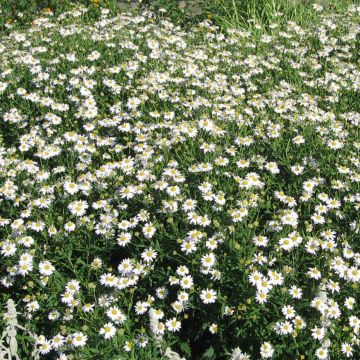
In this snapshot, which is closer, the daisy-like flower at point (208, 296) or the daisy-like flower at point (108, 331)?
the daisy-like flower at point (108, 331)

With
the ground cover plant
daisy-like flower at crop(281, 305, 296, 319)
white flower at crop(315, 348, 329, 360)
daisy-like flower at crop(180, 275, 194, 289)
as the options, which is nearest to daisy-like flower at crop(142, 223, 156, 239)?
the ground cover plant

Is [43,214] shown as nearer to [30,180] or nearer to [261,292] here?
[30,180]

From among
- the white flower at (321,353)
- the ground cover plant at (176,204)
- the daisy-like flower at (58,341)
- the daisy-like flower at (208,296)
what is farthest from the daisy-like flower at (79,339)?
the white flower at (321,353)

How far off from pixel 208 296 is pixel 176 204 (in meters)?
0.76

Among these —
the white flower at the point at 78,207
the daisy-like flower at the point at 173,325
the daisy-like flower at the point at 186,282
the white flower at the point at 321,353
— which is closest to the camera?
the white flower at the point at 321,353

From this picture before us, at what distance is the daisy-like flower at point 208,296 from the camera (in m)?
3.51

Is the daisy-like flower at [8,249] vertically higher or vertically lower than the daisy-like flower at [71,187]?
lower

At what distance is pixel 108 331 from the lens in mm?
3309

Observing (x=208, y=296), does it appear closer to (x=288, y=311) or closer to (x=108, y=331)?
(x=288, y=311)

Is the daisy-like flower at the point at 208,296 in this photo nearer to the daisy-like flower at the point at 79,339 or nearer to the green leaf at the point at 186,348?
the green leaf at the point at 186,348

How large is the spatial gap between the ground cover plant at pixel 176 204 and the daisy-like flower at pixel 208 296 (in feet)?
0.03

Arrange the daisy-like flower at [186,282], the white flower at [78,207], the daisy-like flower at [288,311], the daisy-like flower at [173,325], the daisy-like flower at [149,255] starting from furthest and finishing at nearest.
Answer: the white flower at [78,207]
the daisy-like flower at [149,255]
the daisy-like flower at [186,282]
the daisy-like flower at [173,325]
the daisy-like flower at [288,311]

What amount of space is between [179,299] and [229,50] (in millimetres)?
3863

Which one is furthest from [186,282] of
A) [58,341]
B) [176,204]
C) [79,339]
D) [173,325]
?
[58,341]
